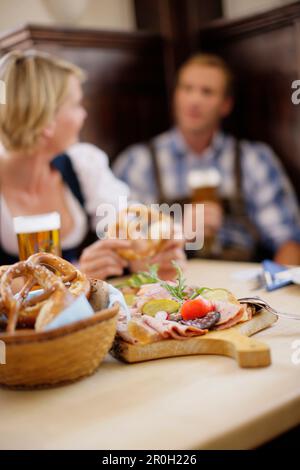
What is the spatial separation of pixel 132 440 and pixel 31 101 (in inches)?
78.8

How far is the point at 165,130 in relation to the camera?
4.07m

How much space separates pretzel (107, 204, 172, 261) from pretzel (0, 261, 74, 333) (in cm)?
69

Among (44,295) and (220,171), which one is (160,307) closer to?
(44,295)

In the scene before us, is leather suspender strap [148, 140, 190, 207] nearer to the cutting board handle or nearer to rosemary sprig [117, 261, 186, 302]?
rosemary sprig [117, 261, 186, 302]

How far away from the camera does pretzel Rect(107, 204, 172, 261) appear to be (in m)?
1.77

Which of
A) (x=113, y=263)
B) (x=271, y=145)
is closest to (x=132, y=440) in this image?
(x=113, y=263)

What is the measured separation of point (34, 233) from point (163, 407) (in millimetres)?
800

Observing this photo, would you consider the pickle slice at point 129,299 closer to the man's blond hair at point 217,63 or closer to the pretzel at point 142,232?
the pretzel at point 142,232

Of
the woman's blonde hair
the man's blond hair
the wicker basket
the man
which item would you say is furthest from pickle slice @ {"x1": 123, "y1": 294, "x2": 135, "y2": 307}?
the man's blond hair

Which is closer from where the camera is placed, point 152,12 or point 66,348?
point 66,348

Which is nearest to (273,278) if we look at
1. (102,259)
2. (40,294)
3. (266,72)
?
(102,259)

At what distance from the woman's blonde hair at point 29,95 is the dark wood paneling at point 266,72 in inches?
58.1

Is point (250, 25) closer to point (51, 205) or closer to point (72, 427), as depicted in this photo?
point (51, 205)

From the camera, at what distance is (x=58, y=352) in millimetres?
931
